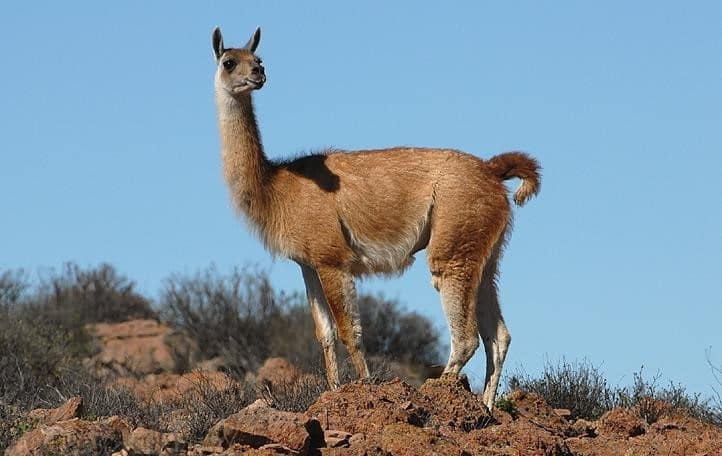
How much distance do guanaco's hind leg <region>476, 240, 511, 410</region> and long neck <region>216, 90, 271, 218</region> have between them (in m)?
2.15

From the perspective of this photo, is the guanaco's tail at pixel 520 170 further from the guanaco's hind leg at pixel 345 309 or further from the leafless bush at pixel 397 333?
the leafless bush at pixel 397 333

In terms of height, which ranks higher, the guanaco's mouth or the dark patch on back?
the guanaco's mouth

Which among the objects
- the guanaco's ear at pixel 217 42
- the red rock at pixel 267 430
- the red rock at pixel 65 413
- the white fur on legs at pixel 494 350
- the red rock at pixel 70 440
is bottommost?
the red rock at pixel 70 440

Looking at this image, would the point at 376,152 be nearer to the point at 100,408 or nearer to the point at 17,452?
the point at 100,408

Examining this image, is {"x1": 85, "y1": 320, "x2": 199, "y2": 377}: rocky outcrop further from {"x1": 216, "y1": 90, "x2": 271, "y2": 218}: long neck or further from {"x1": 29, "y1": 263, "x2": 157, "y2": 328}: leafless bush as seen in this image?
{"x1": 216, "y1": 90, "x2": 271, "y2": 218}: long neck

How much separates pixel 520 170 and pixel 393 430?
13.6 feet

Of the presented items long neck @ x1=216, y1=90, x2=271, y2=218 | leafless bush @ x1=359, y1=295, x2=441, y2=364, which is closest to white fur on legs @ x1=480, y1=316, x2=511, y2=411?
long neck @ x1=216, y1=90, x2=271, y2=218

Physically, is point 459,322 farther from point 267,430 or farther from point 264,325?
point 264,325

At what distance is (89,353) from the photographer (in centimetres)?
2469

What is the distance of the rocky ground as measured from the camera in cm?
881

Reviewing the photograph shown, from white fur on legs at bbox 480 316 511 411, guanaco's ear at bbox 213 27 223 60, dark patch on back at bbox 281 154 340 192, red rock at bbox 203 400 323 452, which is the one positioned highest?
guanaco's ear at bbox 213 27 223 60

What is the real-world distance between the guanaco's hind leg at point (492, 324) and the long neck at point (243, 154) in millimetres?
2153

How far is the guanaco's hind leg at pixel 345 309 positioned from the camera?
12.4 meters

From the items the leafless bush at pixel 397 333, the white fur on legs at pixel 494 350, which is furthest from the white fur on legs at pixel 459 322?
the leafless bush at pixel 397 333
